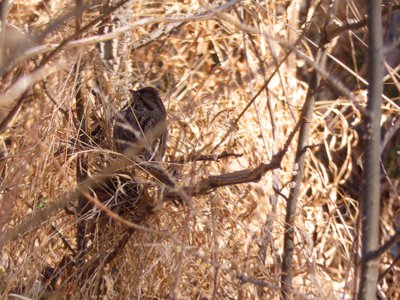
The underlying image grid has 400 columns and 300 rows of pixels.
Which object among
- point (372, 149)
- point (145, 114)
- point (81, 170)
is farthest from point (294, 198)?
point (372, 149)

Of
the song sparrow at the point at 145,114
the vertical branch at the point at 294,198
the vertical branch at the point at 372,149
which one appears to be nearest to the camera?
the vertical branch at the point at 372,149

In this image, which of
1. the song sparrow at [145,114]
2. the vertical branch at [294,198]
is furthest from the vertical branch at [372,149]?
the song sparrow at [145,114]

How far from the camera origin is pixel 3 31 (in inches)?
74.1

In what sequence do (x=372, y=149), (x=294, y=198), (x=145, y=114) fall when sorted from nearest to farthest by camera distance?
(x=372, y=149) < (x=294, y=198) < (x=145, y=114)

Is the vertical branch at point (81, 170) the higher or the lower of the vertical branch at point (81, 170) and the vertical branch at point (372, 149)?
the lower

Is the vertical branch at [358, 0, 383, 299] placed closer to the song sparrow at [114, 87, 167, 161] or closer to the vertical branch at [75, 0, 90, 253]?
the vertical branch at [75, 0, 90, 253]

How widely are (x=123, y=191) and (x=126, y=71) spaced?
988mm

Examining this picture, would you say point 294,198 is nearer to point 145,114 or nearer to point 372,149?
point 145,114

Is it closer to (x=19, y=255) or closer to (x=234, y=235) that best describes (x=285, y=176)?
(x=234, y=235)

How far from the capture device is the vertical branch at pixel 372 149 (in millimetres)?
1763

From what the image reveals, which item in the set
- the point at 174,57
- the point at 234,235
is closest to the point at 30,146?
the point at 234,235

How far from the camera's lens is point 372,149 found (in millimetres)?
1785

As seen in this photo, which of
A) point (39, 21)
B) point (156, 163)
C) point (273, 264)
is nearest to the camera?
point (156, 163)

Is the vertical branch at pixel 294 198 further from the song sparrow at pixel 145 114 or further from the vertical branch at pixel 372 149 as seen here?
the vertical branch at pixel 372 149
